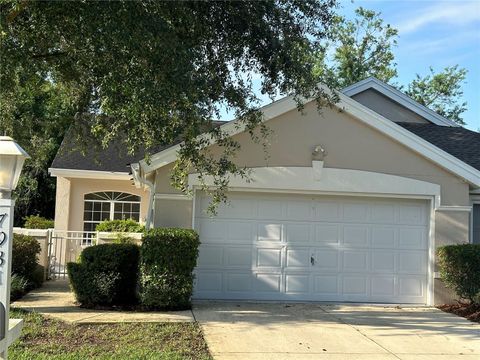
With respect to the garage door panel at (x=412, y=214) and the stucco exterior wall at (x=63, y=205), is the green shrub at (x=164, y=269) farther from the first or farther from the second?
the stucco exterior wall at (x=63, y=205)

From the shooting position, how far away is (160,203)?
1148 cm

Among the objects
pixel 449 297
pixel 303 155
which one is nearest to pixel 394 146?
pixel 303 155

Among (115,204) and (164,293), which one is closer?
(164,293)

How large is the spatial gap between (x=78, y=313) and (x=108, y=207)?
911 centimetres

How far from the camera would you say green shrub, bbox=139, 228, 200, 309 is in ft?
32.9

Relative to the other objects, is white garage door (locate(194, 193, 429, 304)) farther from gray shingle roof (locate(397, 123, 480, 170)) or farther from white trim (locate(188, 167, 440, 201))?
gray shingle roof (locate(397, 123, 480, 170))

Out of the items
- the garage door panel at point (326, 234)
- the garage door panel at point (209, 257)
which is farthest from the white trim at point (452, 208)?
the garage door panel at point (209, 257)

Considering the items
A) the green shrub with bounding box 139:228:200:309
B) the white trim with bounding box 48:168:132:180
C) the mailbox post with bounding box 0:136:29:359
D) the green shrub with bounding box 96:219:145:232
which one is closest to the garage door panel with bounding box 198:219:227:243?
the green shrub with bounding box 139:228:200:309

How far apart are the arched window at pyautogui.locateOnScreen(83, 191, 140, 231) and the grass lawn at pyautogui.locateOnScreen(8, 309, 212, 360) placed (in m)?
9.31

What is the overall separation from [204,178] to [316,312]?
350cm

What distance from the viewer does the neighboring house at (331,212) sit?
11.7 metres

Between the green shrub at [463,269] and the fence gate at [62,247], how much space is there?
8833 mm

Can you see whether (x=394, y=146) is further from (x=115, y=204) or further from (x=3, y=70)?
(x=115, y=204)

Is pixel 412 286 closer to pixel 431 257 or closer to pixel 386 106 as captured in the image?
pixel 431 257
